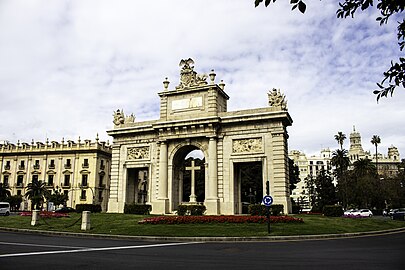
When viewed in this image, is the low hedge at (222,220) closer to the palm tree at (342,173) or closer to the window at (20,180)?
the palm tree at (342,173)

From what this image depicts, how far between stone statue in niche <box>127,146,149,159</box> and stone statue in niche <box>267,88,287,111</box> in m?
14.2

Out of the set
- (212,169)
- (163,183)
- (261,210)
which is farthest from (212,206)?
(261,210)

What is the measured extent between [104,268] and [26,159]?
71.8 m

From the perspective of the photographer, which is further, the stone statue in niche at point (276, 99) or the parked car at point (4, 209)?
the parked car at point (4, 209)

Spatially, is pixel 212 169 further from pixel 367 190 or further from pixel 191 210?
pixel 367 190

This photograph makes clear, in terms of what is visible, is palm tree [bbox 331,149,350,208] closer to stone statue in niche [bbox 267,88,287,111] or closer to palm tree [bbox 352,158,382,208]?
palm tree [bbox 352,158,382,208]

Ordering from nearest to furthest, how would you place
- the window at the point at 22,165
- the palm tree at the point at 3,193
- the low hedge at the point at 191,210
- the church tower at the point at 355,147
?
the low hedge at the point at 191,210 < the palm tree at the point at 3,193 < the window at the point at 22,165 < the church tower at the point at 355,147

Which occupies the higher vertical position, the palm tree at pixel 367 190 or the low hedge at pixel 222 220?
the palm tree at pixel 367 190

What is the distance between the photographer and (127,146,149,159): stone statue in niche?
127 ft

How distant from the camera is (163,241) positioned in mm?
18750

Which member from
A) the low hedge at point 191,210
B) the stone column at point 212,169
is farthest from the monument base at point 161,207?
the low hedge at point 191,210

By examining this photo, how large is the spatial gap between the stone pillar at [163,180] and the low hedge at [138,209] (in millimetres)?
1107

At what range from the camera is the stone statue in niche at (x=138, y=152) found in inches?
1521

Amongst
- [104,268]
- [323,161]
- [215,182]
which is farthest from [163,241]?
[323,161]
